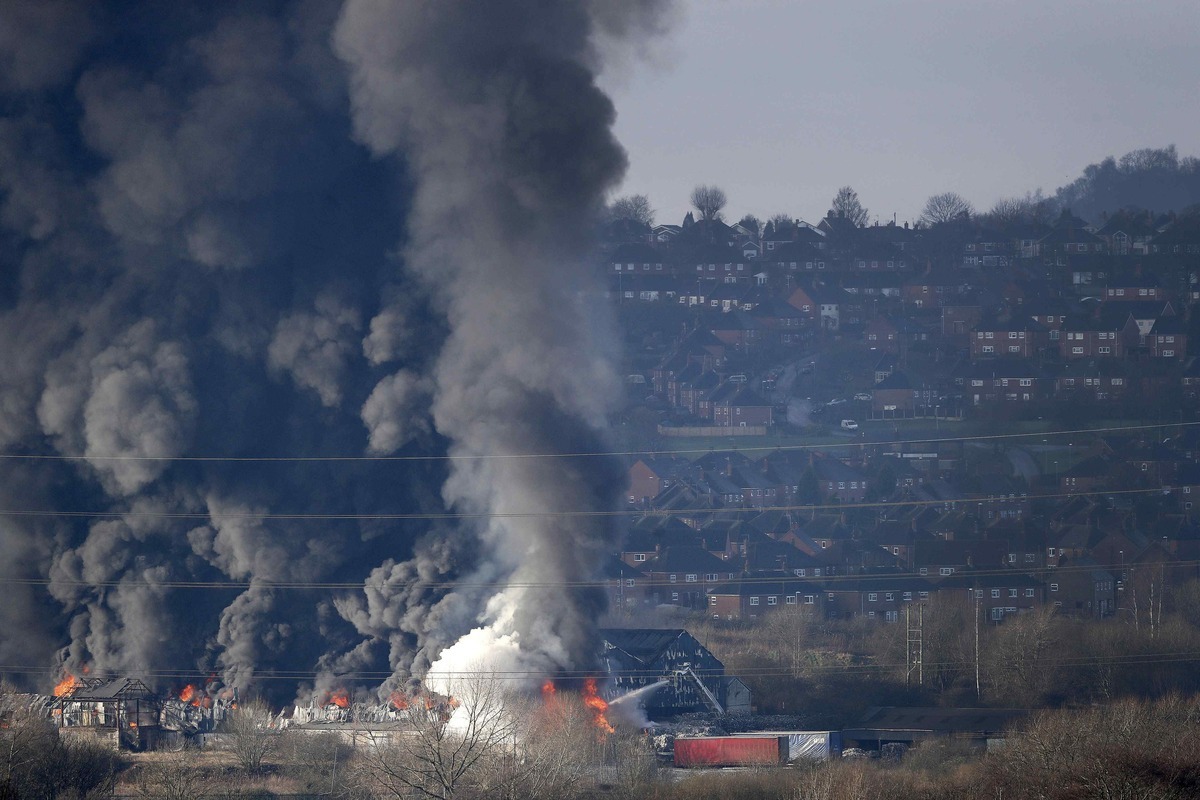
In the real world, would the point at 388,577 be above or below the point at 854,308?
below

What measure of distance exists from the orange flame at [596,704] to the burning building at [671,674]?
2.94 m

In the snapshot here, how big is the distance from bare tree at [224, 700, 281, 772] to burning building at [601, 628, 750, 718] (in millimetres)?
11859

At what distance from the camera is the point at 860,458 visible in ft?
393

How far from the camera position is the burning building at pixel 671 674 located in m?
67.1

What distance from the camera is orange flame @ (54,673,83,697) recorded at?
6954 cm

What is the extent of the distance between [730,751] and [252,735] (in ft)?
51.8

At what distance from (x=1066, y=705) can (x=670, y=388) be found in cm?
6552

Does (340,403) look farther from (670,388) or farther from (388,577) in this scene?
(670,388)

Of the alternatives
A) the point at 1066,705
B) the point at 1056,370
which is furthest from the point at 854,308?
the point at 1066,705

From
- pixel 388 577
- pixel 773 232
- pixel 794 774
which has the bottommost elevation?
pixel 794 774

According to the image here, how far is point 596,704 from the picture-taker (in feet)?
201

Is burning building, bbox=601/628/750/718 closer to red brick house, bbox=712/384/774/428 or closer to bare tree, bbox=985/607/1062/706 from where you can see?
bare tree, bbox=985/607/1062/706

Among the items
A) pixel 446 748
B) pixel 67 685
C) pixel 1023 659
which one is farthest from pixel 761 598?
pixel 446 748

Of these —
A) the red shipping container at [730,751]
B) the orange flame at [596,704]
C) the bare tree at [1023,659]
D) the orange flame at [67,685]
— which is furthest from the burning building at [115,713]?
the bare tree at [1023,659]
